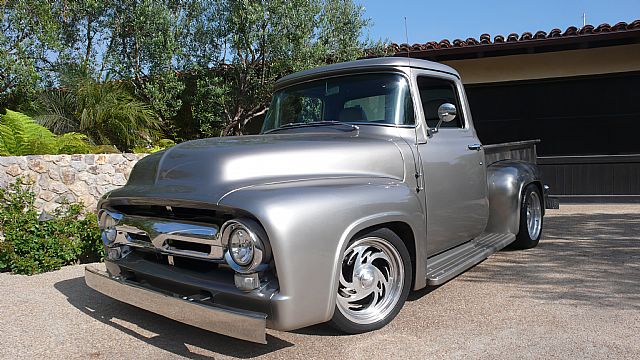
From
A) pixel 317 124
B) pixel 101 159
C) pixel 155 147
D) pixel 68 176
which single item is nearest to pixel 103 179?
pixel 101 159

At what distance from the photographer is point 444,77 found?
4.76 metres

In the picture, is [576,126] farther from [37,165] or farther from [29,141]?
[29,141]

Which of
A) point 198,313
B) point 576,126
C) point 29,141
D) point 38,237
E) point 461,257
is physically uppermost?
point 29,141

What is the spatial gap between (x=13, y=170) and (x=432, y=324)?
5771mm

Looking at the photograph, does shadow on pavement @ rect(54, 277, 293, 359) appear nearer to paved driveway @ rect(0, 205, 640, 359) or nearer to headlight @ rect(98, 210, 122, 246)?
paved driveway @ rect(0, 205, 640, 359)

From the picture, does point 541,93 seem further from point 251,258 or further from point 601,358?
point 251,258

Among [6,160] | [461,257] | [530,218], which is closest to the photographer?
[461,257]

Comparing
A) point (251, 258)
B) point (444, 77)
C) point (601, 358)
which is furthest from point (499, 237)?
point (251, 258)

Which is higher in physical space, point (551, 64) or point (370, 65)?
point (551, 64)

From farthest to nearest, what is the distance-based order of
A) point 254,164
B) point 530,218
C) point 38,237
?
point 530,218 → point 38,237 → point 254,164

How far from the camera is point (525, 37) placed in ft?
34.0

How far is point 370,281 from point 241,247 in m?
0.99

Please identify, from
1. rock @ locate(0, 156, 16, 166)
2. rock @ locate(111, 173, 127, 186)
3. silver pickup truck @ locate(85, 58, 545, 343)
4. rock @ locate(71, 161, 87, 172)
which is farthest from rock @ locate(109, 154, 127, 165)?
silver pickup truck @ locate(85, 58, 545, 343)

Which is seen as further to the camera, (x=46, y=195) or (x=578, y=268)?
(x=46, y=195)
